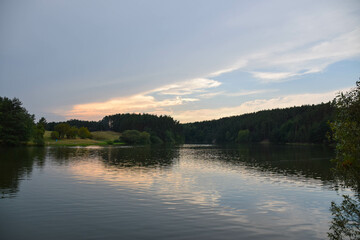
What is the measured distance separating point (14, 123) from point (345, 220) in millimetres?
114083

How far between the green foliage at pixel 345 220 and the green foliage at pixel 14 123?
110386 millimetres

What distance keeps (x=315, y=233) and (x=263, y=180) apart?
18704mm

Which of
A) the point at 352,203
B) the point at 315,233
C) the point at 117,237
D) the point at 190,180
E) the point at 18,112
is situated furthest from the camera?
the point at 18,112

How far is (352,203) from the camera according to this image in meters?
21.8

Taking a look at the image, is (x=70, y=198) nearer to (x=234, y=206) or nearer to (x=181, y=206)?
(x=181, y=206)

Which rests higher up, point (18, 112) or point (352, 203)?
point (18, 112)

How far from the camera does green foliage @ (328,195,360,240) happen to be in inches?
579

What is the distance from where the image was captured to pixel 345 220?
683 inches

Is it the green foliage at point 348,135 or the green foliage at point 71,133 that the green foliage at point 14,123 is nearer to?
the green foliage at point 71,133

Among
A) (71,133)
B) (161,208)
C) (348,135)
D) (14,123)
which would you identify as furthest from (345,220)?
(71,133)

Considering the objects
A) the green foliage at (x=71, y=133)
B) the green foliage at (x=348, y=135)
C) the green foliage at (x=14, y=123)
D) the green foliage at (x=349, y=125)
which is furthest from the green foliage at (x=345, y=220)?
the green foliage at (x=71, y=133)

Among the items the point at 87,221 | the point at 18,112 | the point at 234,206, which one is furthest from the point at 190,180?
the point at 18,112

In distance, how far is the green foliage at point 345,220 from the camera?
14703 millimetres

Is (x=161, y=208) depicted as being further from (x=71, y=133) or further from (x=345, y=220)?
(x=71, y=133)
